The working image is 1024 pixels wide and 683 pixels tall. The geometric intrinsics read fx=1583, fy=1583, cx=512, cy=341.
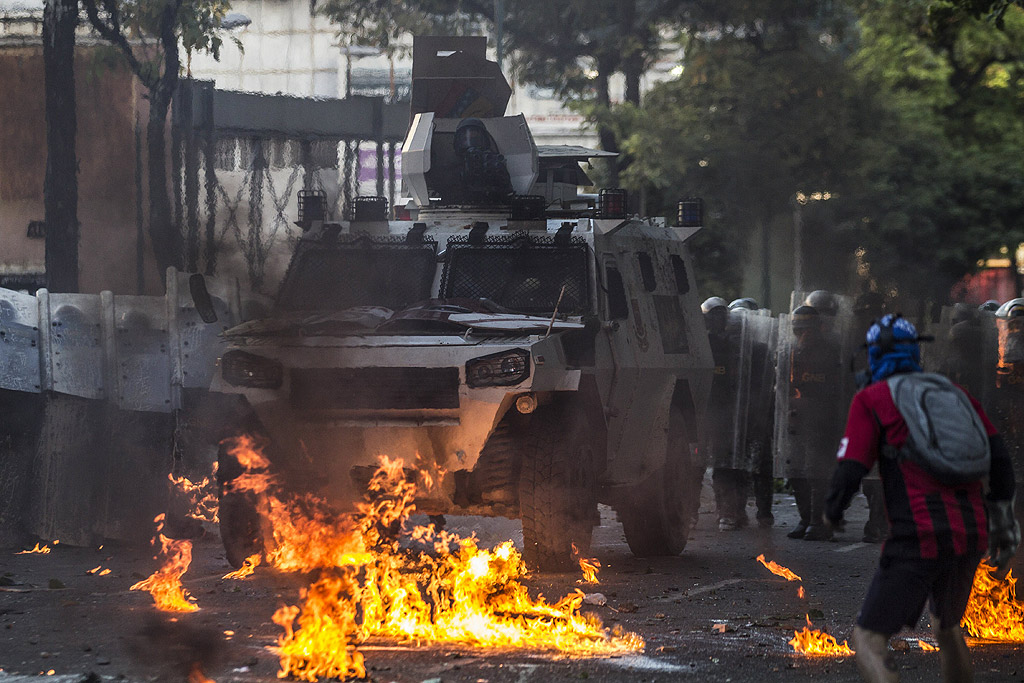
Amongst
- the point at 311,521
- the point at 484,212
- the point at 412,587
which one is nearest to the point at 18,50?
the point at 484,212

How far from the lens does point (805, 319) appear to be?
40.8ft

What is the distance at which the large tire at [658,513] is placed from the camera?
10648 mm

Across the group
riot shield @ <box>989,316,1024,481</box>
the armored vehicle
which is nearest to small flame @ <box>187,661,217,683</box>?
the armored vehicle

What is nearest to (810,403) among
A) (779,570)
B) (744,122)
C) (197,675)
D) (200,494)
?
(779,570)

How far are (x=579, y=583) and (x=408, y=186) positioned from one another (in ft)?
12.4

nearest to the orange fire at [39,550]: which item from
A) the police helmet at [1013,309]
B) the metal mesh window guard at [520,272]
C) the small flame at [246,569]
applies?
the small flame at [246,569]

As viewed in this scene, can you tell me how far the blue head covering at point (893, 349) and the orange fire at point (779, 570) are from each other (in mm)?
4615

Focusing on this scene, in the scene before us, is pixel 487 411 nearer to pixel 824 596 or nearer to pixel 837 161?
pixel 824 596

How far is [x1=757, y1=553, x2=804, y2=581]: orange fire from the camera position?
980 centimetres

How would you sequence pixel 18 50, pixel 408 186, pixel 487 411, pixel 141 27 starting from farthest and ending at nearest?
pixel 141 27, pixel 18 50, pixel 408 186, pixel 487 411

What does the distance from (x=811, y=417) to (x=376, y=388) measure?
5.04 metres

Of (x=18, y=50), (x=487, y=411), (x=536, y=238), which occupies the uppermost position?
(x=18, y=50)

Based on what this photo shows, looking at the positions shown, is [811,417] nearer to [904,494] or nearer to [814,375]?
[814,375]

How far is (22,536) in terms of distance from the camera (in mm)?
10734
